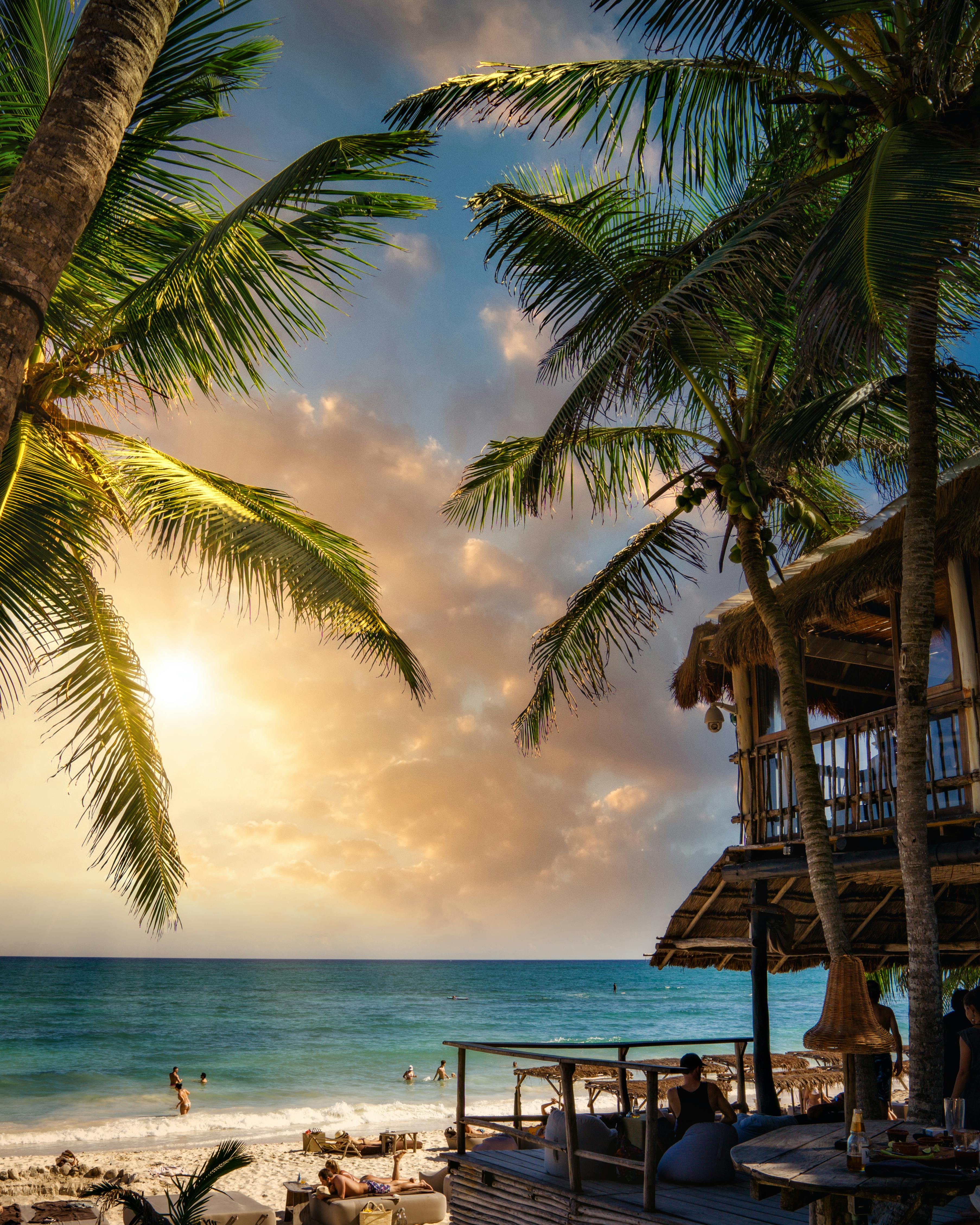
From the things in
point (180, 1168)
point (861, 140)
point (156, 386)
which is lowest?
point (180, 1168)

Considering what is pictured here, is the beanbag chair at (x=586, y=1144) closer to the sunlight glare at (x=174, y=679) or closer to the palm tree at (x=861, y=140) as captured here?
the palm tree at (x=861, y=140)

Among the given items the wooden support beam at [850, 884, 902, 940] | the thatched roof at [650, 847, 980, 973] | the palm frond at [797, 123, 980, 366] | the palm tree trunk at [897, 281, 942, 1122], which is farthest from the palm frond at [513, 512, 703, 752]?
the wooden support beam at [850, 884, 902, 940]

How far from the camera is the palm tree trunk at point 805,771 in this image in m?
5.91

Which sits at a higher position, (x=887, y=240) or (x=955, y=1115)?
(x=887, y=240)

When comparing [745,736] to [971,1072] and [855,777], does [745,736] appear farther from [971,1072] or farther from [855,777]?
[971,1072]

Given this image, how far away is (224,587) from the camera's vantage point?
18.7 feet

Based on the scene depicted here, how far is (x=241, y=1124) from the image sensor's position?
25188mm

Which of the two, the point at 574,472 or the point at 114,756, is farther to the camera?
the point at 574,472

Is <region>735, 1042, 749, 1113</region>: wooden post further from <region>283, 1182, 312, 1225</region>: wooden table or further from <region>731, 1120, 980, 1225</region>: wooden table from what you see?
<region>283, 1182, 312, 1225</region>: wooden table

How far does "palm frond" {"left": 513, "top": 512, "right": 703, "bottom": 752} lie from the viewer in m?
8.02

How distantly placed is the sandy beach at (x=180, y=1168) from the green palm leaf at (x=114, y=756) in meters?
8.24

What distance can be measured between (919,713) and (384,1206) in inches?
325

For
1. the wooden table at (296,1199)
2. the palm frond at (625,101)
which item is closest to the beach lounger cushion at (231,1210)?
the wooden table at (296,1199)

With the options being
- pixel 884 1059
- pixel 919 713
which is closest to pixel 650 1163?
pixel 919 713
